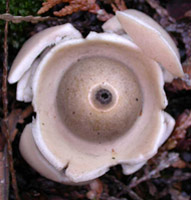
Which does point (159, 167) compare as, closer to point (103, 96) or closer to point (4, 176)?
point (103, 96)

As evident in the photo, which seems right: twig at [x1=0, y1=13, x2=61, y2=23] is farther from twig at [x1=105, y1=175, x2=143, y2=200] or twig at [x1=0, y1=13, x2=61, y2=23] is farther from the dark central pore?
twig at [x1=105, y1=175, x2=143, y2=200]

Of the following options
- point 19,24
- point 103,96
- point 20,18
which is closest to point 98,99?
point 103,96

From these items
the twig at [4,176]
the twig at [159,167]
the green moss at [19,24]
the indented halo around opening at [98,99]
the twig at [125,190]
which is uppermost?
the green moss at [19,24]

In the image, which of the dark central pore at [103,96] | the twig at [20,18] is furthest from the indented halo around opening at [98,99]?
the twig at [20,18]

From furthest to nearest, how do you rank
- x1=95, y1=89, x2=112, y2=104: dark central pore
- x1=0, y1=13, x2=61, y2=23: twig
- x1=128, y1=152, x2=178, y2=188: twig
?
x1=128, y1=152, x2=178, y2=188: twig → x1=0, y1=13, x2=61, y2=23: twig → x1=95, y1=89, x2=112, y2=104: dark central pore

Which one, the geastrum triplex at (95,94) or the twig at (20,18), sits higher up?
the twig at (20,18)

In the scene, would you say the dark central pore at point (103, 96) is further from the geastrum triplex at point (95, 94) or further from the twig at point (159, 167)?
the twig at point (159, 167)

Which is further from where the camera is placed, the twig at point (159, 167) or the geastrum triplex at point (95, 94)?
the twig at point (159, 167)

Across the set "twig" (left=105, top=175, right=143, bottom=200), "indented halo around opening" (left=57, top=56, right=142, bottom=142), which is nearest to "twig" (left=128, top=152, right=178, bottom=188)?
"twig" (left=105, top=175, right=143, bottom=200)
